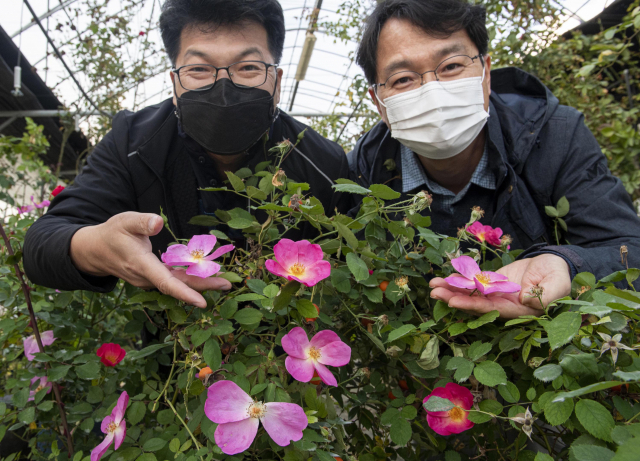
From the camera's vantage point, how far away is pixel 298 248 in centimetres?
70

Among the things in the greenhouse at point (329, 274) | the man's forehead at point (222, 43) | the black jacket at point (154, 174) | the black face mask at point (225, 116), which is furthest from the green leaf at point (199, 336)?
the man's forehead at point (222, 43)

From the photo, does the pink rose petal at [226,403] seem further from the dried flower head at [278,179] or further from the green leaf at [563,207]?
the green leaf at [563,207]

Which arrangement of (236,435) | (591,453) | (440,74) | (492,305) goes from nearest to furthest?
(591,453) → (236,435) → (492,305) → (440,74)

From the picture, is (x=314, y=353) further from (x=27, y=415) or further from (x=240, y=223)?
(x=27, y=415)

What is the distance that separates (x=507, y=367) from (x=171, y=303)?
553 mm

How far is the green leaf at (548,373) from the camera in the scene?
58 centimetres

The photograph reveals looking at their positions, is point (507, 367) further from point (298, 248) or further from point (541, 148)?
point (541, 148)

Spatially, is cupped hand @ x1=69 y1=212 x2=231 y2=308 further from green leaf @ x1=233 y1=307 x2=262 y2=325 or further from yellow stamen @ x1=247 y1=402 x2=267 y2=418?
yellow stamen @ x1=247 y1=402 x2=267 y2=418

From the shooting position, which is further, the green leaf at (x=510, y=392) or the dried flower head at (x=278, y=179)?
the dried flower head at (x=278, y=179)

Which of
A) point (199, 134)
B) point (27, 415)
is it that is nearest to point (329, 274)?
point (27, 415)

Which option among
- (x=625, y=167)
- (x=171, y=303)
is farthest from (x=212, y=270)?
(x=625, y=167)

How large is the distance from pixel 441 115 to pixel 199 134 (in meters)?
0.73

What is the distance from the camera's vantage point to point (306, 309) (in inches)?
25.7

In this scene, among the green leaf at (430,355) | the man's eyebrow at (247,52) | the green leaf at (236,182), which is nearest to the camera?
the green leaf at (430,355)
